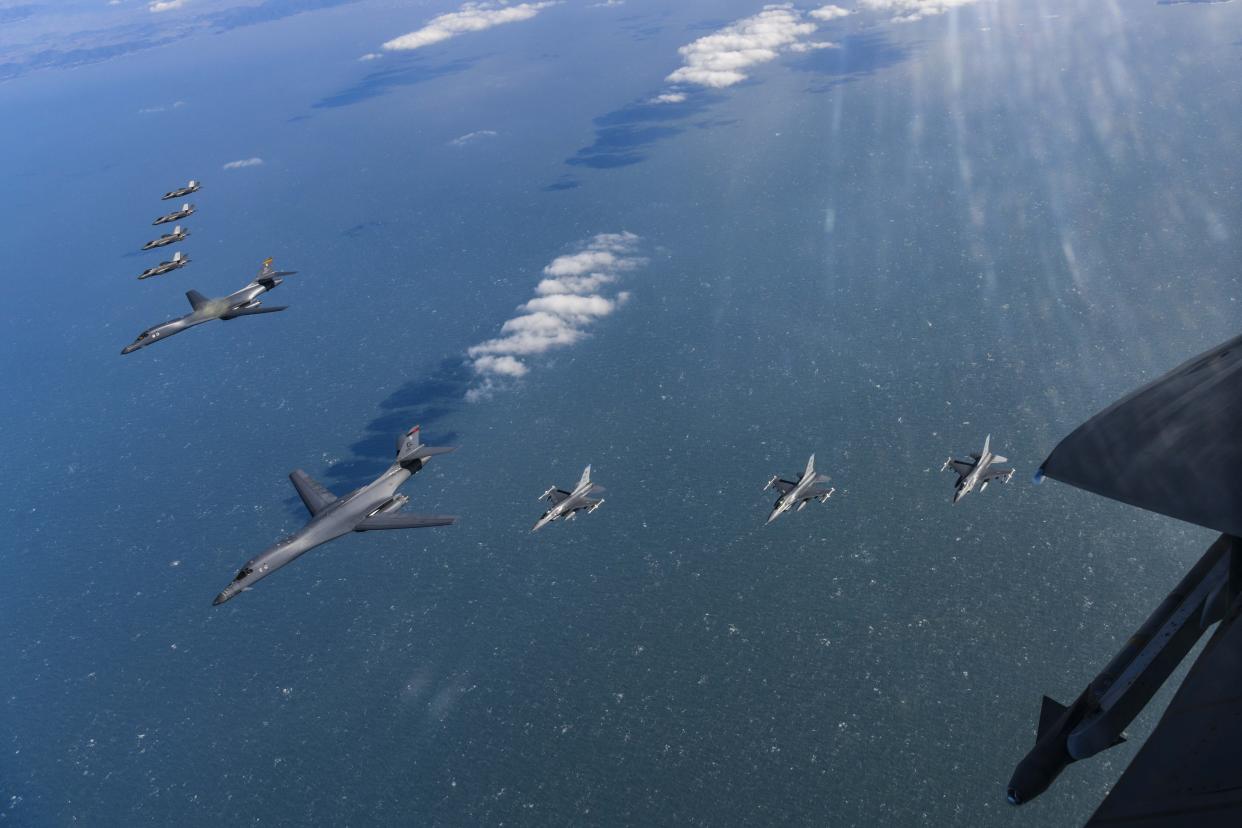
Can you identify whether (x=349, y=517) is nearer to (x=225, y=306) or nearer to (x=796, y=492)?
(x=225, y=306)

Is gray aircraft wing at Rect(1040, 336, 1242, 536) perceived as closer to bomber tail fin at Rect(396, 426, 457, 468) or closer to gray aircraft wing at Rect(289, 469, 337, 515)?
bomber tail fin at Rect(396, 426, 457, 468)

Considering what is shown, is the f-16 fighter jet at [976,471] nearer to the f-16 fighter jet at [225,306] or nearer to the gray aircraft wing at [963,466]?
the gray aircraft wing at [963,466]

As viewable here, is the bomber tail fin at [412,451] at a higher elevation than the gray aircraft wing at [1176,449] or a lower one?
lower

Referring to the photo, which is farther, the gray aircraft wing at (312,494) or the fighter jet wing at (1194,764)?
the gray aircraft wing at (312,494)

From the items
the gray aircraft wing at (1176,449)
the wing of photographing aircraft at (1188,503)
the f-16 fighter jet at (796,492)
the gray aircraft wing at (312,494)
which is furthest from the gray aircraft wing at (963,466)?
the wing of photographing aircraft at (1188,503)

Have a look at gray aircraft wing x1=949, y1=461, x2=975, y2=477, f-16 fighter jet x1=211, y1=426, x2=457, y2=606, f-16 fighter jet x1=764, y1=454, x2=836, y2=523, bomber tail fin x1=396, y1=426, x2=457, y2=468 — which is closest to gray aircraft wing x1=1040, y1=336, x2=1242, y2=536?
f-16 fighter jet x1=211, y1=426, x2=457, y2=606

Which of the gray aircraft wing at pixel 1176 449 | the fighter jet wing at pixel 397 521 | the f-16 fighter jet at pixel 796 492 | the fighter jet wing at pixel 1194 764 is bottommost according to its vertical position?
the f-16 fighter jet at pixel 796 492

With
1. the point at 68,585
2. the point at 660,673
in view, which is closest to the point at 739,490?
the point at 660,673

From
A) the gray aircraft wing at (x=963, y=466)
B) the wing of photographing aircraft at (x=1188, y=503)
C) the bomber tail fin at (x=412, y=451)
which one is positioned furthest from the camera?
the gray aircraft wing at (x=963, y=466)

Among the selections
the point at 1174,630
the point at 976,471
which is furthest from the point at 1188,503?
the point at 976,471
